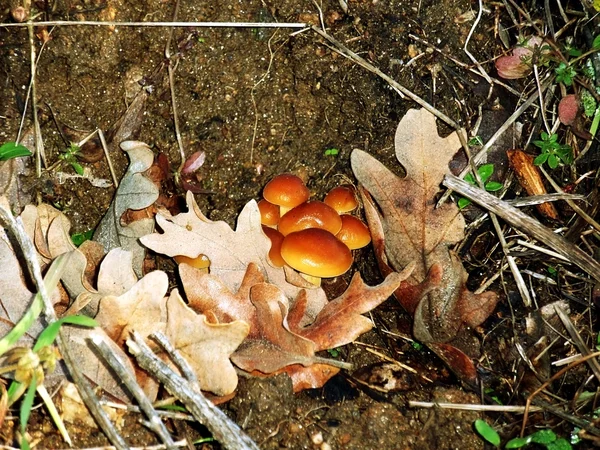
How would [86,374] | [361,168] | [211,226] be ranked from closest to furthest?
1. [86,374]
2. [211,226]
3. [361,168]

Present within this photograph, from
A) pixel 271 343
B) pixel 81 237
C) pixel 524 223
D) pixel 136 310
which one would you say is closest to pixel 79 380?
pixel 136 310

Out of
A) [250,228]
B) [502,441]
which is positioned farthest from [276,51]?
[502,441]

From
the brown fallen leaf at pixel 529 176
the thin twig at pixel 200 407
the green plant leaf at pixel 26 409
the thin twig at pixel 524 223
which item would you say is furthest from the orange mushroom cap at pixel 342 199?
the green plant leaf at pixel 26 409

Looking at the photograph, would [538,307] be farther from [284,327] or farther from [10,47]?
[10,47]

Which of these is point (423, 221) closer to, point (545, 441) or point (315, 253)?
point (315, 253)

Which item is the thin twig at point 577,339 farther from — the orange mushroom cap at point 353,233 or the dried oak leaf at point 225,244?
the dried oak leaf at point 225,244

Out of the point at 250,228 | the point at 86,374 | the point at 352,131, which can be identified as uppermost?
the point at 352,131
